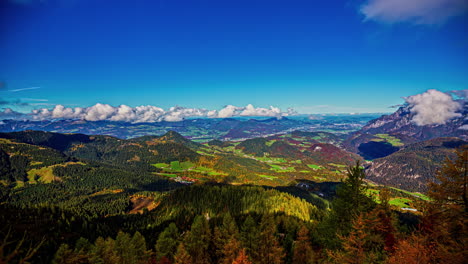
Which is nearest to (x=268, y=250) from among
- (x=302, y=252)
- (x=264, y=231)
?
(x=264, y=231)

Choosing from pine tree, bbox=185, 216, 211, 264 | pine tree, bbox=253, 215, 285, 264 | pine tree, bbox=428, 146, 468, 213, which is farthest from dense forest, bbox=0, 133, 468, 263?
pine tree, bbox=185, 216, 211, 264

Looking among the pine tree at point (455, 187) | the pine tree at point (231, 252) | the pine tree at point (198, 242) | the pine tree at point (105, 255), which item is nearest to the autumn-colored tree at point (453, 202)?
the pine tree at point (455, 187)

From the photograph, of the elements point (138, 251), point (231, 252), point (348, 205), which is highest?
point (348, 205)

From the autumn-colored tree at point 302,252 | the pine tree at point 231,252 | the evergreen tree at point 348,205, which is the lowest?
the autumn-colored tree at point 302,252

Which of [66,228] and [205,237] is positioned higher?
[205,237]

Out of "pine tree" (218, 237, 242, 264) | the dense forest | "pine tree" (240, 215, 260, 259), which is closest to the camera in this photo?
the dense forest

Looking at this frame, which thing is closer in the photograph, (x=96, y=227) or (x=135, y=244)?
(x=135, y=244)

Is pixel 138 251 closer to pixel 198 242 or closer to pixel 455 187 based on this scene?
pixel 198 242

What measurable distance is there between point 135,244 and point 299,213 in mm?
95775

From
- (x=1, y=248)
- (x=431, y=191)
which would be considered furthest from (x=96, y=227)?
(x=431, y=191)

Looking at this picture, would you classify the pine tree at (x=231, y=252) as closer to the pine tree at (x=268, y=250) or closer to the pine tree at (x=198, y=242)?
the pine tree at (x=268, y=250)

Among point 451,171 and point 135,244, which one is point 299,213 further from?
point 451,171

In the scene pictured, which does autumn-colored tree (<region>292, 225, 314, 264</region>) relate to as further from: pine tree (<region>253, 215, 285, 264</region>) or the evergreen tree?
the evergreen tree

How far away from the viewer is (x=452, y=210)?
666 inches
